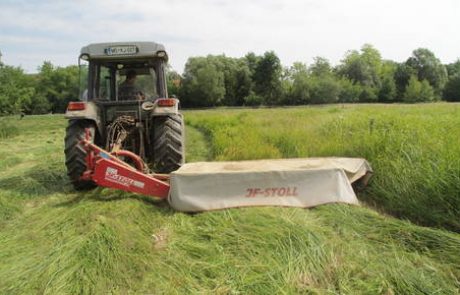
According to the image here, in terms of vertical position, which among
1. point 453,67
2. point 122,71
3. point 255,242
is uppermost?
point 453,67

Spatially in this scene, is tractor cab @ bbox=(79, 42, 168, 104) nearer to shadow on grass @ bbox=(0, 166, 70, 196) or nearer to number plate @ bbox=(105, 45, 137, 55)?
number plate @ bbox=(105, 45, 137, 55)

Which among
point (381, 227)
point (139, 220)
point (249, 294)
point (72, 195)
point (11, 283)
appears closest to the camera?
point (249, 294)

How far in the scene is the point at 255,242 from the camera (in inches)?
123

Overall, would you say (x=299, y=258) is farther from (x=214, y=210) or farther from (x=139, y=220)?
(x=139, y=220)

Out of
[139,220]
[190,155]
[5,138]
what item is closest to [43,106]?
[5,138]

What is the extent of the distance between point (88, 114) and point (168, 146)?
1155 millimetres

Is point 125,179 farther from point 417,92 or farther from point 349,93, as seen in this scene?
point 349,93

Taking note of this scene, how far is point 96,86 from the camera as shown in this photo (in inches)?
237

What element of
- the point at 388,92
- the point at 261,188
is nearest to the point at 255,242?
the point at 261,188

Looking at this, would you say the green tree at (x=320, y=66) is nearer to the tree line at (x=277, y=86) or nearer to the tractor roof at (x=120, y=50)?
the tree line at (x=277, y=86)

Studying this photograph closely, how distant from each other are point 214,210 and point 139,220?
732mm

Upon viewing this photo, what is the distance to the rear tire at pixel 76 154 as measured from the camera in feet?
16.6

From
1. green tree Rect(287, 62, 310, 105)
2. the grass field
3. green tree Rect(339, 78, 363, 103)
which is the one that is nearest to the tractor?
the grass field

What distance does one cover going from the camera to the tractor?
514 cm
